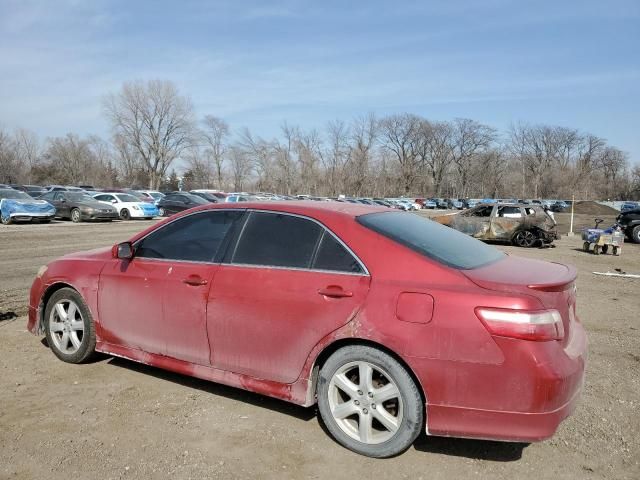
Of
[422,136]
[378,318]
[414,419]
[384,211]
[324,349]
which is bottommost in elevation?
[414,419]

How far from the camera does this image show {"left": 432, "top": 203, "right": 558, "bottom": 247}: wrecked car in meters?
17.7

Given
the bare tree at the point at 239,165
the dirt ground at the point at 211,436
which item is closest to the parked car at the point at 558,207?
the bare tree at the point at 239,165

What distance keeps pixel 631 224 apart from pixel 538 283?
21471 millimetres

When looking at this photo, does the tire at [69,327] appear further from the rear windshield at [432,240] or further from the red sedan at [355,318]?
the rear windshield at [432,240]

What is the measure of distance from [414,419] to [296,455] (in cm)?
77

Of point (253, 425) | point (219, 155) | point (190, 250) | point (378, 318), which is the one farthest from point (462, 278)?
point (219, 155)

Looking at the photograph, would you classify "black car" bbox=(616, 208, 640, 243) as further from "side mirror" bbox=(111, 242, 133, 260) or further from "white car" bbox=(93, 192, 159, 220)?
"white car" bbox=(93, 192, 159, 220)

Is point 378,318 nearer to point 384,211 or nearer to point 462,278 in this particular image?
point 462,278

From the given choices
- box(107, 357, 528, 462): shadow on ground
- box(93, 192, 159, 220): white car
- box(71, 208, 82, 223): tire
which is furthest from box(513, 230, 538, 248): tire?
box(93, 192, 159, 220): white car

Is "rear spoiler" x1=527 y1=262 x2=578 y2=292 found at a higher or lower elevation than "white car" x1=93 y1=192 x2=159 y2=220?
higher

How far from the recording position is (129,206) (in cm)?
2897

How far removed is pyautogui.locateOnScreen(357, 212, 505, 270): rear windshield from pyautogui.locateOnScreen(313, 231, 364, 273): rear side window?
248mm

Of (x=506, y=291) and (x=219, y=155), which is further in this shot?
(x=219, y=155)

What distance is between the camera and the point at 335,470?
301 centimetres
